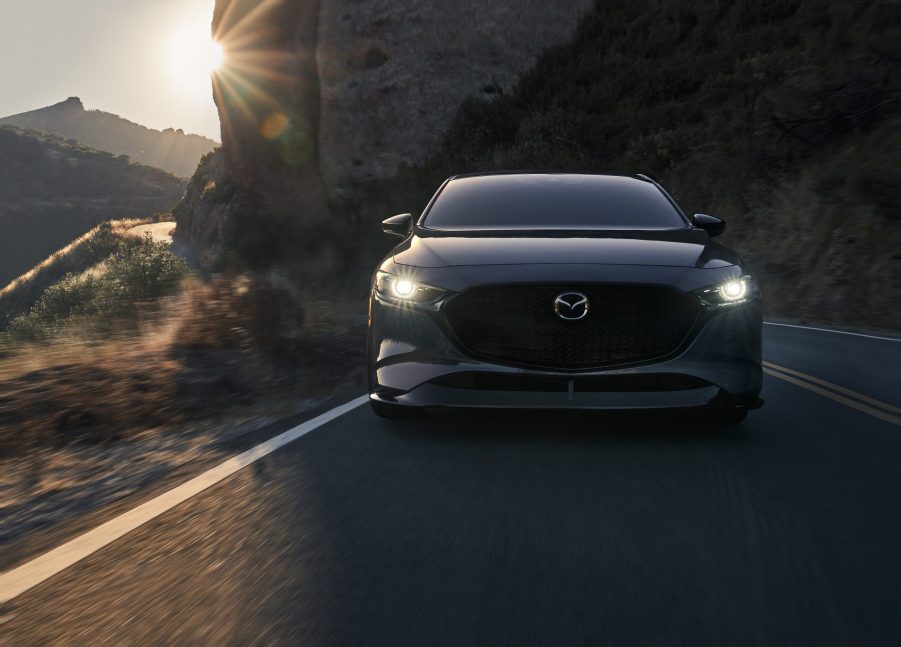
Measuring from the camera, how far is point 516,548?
12.2ft

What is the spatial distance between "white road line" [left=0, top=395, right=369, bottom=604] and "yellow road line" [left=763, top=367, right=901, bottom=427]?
13.0 feet

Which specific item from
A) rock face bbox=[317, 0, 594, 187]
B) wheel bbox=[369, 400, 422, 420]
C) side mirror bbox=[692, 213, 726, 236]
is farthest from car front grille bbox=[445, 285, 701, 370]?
rock face bbox=[317, 0, 594, 187]

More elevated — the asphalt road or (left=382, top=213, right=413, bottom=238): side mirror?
(left=382, top=213, right=413, bottom=238): side mirror

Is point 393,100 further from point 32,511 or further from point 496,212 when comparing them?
point 32,511

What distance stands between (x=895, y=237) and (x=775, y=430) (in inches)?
498

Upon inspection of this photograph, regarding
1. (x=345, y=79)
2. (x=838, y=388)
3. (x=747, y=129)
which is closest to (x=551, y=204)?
(x=838, y=388)

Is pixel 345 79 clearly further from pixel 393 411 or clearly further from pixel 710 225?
pixel 393 411

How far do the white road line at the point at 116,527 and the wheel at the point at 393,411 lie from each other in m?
0.51

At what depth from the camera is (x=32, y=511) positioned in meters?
4.63

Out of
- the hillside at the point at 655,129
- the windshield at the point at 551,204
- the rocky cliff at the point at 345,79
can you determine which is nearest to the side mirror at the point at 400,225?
the windshield at the point at 551,204

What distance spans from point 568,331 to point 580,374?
25 cm

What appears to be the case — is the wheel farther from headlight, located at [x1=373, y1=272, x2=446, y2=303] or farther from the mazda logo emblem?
the mazda logo emblem

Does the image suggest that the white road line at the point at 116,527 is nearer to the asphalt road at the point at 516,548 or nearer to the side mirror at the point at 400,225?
the asphalt road at the point at 516,548

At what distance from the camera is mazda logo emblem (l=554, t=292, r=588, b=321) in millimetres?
5402
